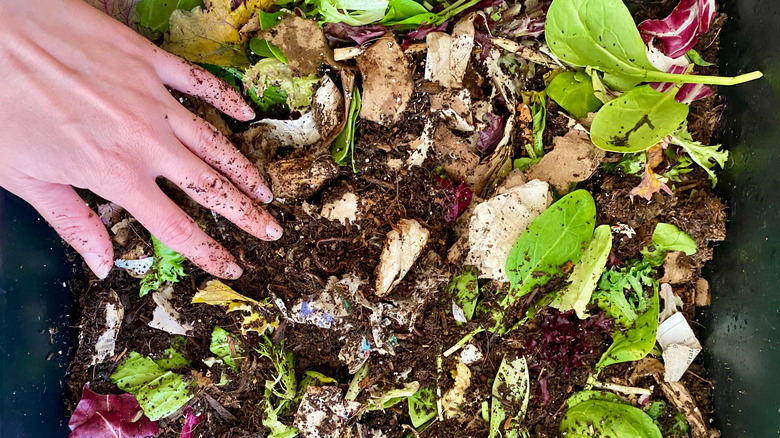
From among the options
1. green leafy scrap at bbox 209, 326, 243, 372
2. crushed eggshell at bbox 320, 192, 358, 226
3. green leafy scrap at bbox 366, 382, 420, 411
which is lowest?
green leafy scrap at bbox 366, 382, 420, 411

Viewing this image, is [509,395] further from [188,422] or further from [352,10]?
[352,10]

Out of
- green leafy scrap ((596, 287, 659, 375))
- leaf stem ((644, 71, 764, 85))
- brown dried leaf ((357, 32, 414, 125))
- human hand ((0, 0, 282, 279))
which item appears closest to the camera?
human hand ((0, 0, 282, 279))

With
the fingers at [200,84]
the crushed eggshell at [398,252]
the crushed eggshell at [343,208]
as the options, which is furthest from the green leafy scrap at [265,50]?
the crushed eggshell at [398,252]

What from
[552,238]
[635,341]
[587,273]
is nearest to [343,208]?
[552,238]

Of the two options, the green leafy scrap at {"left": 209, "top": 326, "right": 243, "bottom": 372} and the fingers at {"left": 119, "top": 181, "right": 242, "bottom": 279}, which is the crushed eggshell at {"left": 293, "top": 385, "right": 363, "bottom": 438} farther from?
the fingers at {"left": 119, "top": 181, "right": 242, "bottom": 279}

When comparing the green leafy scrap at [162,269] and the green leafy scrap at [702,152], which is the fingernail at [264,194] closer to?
the green leafy scrap at [162,269]

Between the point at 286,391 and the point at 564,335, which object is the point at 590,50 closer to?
the point at 564,335

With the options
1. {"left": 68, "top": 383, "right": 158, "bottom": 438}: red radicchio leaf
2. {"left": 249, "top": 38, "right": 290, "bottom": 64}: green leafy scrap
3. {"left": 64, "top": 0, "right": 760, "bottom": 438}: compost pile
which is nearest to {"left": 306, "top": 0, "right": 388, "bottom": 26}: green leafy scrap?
{"left": 64, "top": 0, "right": 760, "bottom": 438}: compost pile

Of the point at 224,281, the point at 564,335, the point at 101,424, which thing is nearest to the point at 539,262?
the point at 564,335
